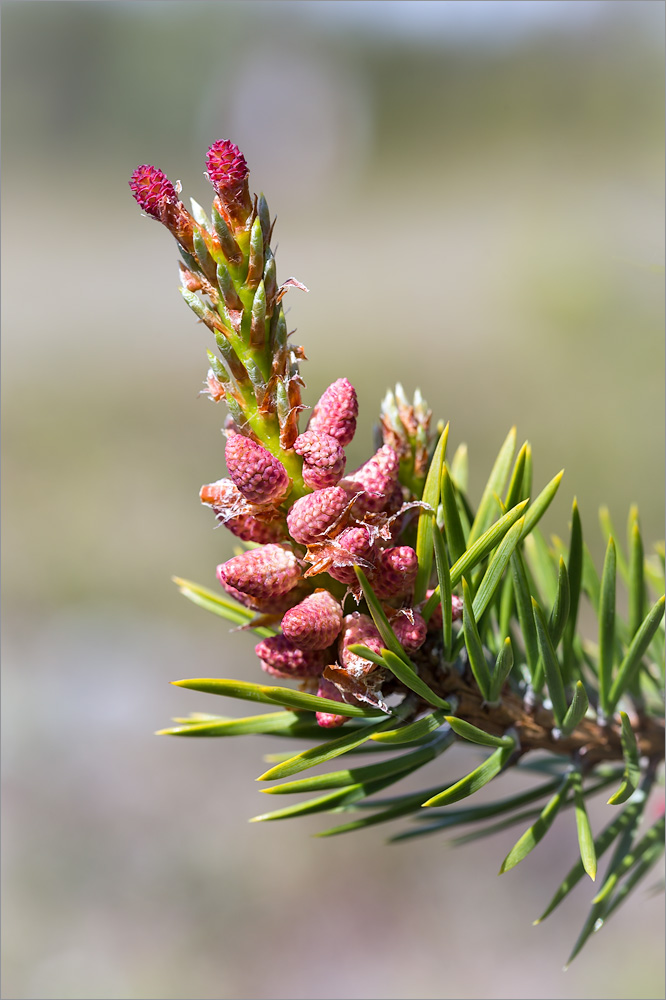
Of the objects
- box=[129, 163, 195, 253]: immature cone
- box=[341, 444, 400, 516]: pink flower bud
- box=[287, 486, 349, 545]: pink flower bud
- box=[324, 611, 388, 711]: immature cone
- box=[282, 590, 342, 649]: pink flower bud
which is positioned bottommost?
box=[324, 611, 388, 711]: immature cone

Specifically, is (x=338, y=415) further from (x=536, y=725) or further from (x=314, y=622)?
(x=536, y=725)

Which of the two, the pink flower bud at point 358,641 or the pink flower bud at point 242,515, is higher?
the pink flower bud at point 242,515

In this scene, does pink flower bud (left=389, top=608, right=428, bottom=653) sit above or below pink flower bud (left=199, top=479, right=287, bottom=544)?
below

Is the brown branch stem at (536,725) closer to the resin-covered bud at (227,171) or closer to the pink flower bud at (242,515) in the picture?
the pink flower bud at (242,515)

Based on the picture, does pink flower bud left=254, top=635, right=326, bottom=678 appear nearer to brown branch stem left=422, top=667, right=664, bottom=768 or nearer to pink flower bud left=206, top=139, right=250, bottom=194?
brown branch stem left=422, top=667, right=664, bottom=768

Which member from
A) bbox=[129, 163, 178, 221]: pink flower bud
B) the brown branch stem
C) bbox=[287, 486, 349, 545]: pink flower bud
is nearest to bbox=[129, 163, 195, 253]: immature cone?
bbox=[129, 163, 178, 221]: pink flower bud

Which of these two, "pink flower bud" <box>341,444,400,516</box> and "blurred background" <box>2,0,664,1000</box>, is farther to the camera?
"blurred background" <box>2,0,664,1000</box>

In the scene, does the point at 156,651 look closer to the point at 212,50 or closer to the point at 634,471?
the point at 634,471

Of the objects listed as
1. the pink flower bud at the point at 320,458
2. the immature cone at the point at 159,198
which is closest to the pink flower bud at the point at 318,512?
the pink flower bud at the point at 320,458
